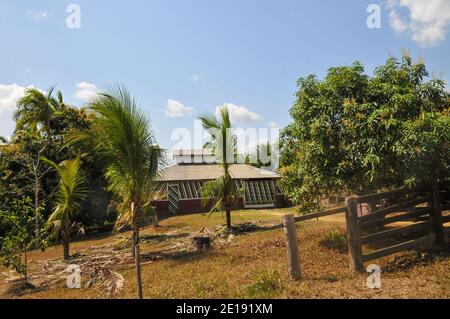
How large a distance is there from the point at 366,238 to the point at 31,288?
887 centimetres

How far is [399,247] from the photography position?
719 centimetres

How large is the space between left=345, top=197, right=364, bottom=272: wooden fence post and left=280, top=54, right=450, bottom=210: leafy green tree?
4.13 feet

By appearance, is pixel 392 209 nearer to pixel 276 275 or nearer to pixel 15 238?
pixel 276 275

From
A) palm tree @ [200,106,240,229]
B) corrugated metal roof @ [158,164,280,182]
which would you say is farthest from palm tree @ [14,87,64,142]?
palm tree @ [200,106,240,229]

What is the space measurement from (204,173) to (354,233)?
71.1 ft

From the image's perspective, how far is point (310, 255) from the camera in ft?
30.0

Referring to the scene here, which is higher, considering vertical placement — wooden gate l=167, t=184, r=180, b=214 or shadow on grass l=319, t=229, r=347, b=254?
wooden gate l=167, t=184, r=180, b=214

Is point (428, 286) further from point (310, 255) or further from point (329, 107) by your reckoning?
point (329, 107)

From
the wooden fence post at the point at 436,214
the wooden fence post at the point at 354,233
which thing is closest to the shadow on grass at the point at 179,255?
the wooden fence post at the point at 354,233

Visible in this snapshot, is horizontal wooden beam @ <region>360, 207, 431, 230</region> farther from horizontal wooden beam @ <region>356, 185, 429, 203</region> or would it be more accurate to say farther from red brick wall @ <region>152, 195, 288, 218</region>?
red brick wall @ <region>152, 195, 288, 218</region>

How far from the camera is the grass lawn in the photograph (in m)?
5.86

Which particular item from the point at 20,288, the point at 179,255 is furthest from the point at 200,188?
the point at 20,288
